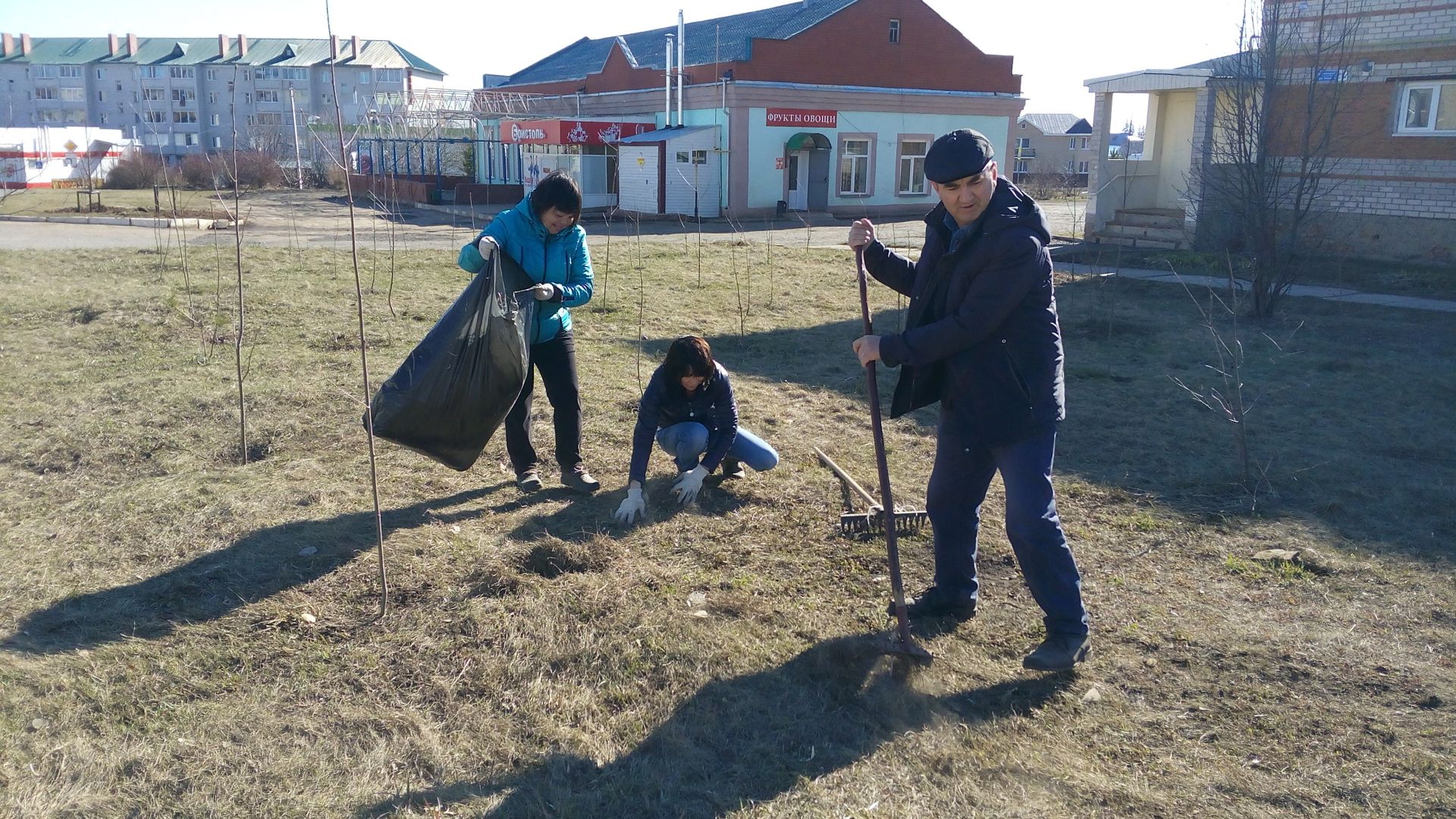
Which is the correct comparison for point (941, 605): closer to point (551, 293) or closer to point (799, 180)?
point (551, 293)

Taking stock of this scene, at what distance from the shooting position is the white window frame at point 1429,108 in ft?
46.2

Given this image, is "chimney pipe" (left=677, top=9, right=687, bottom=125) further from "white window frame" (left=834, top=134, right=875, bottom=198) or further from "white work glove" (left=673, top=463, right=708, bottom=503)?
"white work glove" (left=673, top=463, right=708, bottom=503)

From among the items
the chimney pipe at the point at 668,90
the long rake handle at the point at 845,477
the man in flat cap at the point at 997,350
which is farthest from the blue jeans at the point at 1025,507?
the chimney pipe at the point at 668,90

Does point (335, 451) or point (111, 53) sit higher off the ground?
point (111, 53)

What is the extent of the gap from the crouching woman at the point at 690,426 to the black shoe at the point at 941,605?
130 centimetres

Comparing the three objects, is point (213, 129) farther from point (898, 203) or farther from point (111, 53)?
point (898, 203)

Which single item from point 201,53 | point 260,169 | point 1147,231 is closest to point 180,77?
point 201,53

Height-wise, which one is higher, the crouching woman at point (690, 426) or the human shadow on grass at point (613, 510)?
the crouching woman at point (690, 426)

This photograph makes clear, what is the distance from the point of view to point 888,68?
28609 millimetres

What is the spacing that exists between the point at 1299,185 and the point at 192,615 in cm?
1116

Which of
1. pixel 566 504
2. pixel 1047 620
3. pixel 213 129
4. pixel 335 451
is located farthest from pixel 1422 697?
pixel 213 129

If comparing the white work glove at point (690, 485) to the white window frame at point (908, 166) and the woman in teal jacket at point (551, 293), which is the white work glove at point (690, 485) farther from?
the white window frame at point (908, 166)

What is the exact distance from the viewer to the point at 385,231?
19.8 metres

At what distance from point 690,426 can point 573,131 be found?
23484 mm
